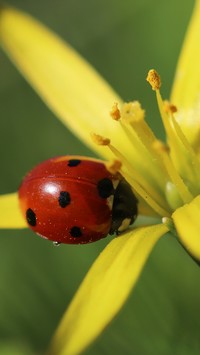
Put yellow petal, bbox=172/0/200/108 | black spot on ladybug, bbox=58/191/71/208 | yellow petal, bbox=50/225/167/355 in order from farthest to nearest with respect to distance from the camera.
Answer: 1. yellow petal, bbox=172/0/200/108
2. black spot on ladybug, bbox=58/191/71/208
3. yellow petal, bbox=50/225/167/355

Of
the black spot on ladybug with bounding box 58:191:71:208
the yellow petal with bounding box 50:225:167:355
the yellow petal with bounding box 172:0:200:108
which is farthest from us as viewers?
the yellow petal with bounding box 172:0:200:108

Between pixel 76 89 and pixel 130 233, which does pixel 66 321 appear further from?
pixel 76 89

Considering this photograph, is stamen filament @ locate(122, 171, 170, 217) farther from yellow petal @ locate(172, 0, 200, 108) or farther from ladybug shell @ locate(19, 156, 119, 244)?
yellow petal @ locate(172, 0, 200, 108)

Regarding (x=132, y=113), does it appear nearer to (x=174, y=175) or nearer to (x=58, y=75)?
(x=174, y=175)

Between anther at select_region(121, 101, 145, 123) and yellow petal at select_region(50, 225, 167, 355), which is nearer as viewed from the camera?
yellow petal at select_region(50, 225, 167, 355)

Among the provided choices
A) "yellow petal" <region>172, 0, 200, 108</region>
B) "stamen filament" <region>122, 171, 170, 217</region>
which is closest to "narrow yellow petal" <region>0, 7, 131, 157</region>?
"yellow petal" <region>172, 0, 200, 108</region>

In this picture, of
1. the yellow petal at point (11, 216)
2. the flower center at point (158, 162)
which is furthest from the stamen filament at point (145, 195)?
the yellow petal at point (11, 216)
